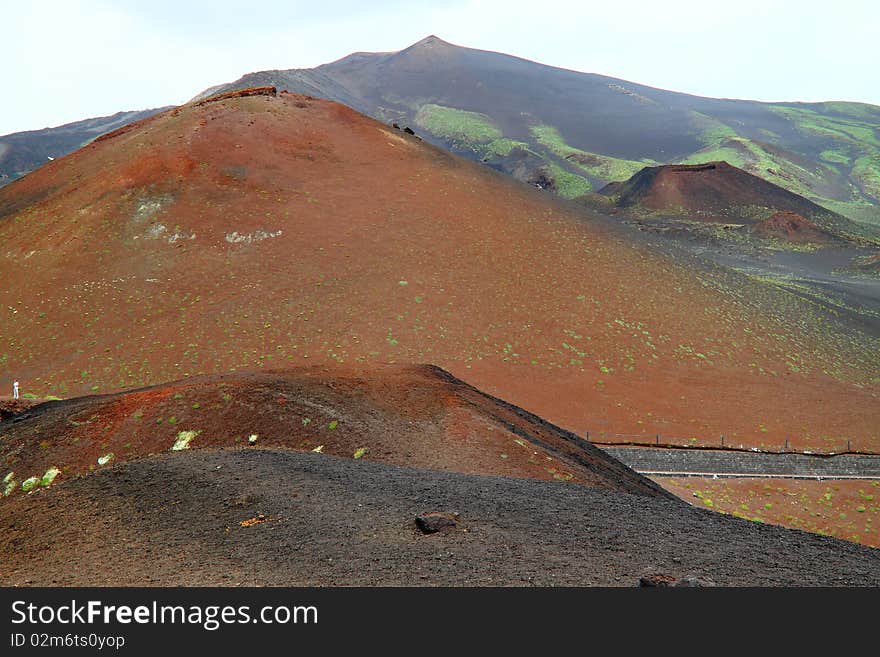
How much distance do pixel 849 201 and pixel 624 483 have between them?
599ft

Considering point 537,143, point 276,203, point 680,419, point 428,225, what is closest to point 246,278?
point 276,203

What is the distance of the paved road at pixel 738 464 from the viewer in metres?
27.6

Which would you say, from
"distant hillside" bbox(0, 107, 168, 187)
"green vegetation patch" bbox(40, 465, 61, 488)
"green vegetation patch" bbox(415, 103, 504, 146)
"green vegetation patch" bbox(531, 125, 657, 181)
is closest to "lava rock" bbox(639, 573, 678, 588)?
"green vegetation patch" bbox(40, 465, 61, 488)

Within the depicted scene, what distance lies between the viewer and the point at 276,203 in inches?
1836

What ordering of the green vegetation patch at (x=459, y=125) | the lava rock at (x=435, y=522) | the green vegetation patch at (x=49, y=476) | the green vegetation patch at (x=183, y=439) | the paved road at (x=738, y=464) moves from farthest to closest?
1. the green vegetation patch at (x=459, y=125)
2. the paved road at (x=738, y=464)
3. the green vegetation patch at (x=183, y=439)
4. the green vegetation patch at (x=49, y=476)
5. the lava rock at (x=435, y=522)

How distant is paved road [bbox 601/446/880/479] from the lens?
27578 millimetres

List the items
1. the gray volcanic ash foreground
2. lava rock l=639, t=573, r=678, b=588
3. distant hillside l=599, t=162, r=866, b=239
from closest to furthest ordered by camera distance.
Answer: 1. lava rock l=639, t=573, r=678, b=588
2. the gray volcanic ash foreground
3. distant hillside l=599, t=162, r=866, b=239

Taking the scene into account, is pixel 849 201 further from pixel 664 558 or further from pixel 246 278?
pixel 664 558

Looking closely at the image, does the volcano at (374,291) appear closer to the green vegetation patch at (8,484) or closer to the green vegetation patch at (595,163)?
the green vegetation patch at (8,484)

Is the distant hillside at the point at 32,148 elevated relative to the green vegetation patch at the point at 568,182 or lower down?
Answer: elevated

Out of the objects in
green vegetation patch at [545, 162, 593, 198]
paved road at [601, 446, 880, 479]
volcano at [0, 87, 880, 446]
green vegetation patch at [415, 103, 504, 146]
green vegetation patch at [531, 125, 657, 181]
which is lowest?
paved road at [601, 446, 880, 479]

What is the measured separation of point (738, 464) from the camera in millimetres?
27953

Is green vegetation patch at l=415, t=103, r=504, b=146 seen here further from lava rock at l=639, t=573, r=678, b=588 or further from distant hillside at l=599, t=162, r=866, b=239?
lava rock at l=639, t=573, r=678, b=588

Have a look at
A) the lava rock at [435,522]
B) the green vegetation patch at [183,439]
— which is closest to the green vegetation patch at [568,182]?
the green vegetation patch at [183,439]
